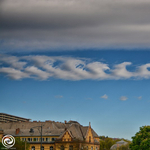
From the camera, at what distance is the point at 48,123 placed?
162 metres

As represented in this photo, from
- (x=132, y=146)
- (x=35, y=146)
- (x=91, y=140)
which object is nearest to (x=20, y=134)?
(x=35, y=146)

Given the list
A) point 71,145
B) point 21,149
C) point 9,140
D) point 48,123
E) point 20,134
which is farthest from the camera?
point 48,123

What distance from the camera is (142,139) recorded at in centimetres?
11956

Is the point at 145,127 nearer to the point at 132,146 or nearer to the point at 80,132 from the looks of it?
the point at 132,146

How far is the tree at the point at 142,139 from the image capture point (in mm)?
114188

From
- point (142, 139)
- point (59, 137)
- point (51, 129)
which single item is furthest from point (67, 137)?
point (142, 139)

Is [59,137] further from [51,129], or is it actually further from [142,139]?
[142,139]

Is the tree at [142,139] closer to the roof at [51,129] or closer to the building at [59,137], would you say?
the building at [59,137]

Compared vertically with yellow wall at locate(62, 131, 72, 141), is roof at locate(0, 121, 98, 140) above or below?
above

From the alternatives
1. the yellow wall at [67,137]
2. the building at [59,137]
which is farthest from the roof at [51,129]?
the yellow wall at [67,137]

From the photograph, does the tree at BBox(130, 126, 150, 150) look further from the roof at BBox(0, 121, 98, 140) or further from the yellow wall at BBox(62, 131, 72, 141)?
the yellow wall at BBox(62, 131, 72, 141)

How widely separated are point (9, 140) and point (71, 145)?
3793 cm

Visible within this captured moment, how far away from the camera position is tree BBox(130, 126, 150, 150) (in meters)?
114

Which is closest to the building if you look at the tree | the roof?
the roof
